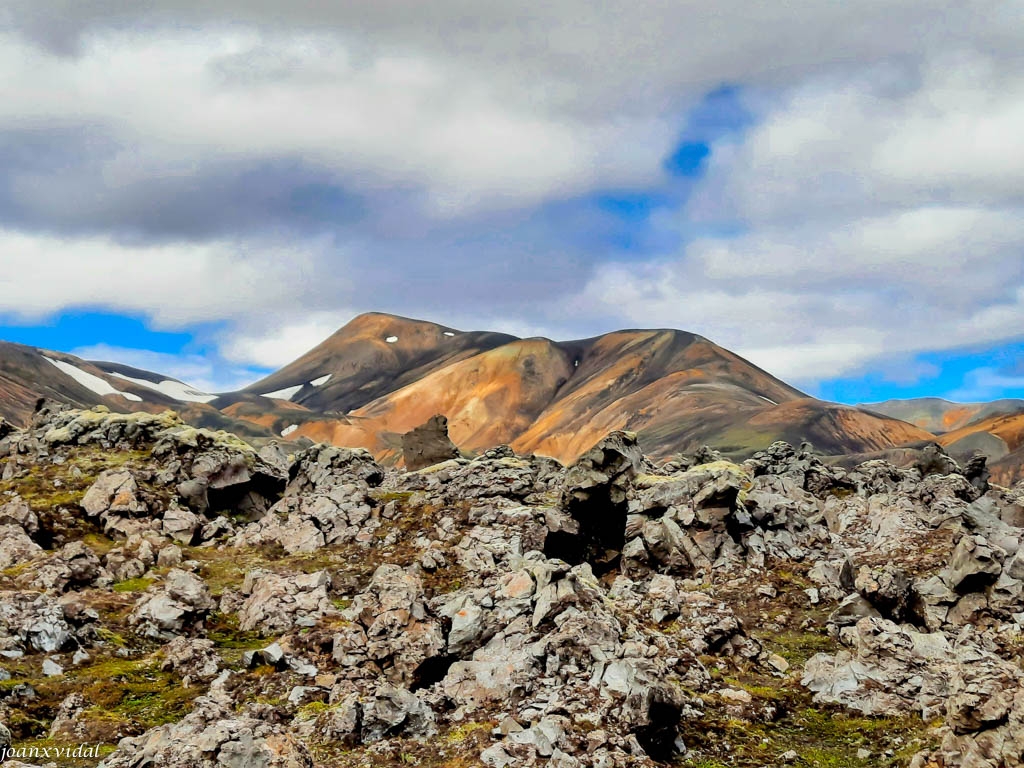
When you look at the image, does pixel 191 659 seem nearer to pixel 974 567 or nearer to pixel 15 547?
pixel 15 547

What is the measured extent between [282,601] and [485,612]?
12520mm

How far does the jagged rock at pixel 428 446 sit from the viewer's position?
73.3 meters

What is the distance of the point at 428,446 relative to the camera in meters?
73.5

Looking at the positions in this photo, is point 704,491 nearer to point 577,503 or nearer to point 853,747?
point 577,503

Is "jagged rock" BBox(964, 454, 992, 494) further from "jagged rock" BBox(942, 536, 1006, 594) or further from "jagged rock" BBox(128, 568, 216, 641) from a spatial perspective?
"jagged rock" BBox(128, 568, 216, 641)

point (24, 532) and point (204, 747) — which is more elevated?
point (24, 532)

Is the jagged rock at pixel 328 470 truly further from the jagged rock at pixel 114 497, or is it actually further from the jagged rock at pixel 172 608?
the jagged rock at pixel 172 608

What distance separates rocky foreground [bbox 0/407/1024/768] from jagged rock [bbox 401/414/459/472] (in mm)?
7238

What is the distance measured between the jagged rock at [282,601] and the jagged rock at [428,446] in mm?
32173

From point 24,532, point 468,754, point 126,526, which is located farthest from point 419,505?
point 468,754

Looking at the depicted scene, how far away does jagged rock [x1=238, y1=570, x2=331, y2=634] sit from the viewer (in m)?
37.4

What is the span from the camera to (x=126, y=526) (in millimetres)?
51094

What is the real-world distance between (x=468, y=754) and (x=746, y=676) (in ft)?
44.8

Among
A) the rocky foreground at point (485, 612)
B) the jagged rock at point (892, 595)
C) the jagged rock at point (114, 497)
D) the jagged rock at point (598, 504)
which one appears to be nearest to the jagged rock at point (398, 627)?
the rocky foreground at point (485, 612)
